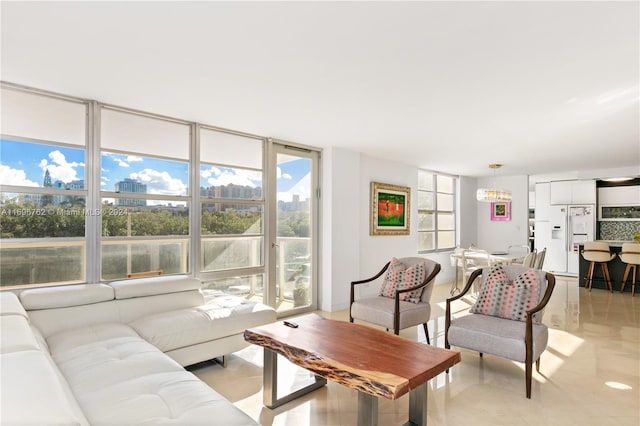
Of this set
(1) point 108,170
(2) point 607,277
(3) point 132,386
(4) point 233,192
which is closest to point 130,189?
(1) point 108,170

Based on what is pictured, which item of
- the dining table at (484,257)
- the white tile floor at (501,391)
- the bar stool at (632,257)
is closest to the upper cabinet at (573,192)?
the bar stool at (632,257)

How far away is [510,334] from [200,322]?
248cm

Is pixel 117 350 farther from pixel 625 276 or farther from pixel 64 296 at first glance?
pixel 625 276

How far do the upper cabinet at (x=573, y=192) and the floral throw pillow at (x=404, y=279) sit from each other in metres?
6.25

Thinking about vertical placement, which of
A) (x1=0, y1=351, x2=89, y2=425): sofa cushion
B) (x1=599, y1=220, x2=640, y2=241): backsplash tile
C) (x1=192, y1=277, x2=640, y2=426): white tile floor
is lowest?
(x1=192, y1=277, x2=640, y2=426): white tile floor

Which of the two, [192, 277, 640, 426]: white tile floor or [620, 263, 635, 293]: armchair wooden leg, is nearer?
[192, 277, 640, 426]: white tile floor

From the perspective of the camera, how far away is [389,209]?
250 inches

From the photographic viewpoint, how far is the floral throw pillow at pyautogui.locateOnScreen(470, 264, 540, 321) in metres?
3.09

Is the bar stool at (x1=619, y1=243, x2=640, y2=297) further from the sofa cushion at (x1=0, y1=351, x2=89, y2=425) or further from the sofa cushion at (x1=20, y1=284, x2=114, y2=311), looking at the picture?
the sofa cushion at (x1=0, y1=351, x2=89, y2=425)

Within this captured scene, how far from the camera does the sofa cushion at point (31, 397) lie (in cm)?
104

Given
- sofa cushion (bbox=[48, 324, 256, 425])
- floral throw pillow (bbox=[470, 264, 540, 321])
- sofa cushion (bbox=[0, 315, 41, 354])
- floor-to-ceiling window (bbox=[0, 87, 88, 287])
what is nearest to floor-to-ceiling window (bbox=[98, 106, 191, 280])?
floor-to-ceiling window (bbox=[0, 87, 88, 287])

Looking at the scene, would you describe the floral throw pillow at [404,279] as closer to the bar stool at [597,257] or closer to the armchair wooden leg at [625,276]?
the bar stool at [597,257]

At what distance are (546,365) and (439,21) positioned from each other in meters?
3.06

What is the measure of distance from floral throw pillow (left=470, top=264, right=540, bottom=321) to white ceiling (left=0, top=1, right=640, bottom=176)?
1.59 metres
